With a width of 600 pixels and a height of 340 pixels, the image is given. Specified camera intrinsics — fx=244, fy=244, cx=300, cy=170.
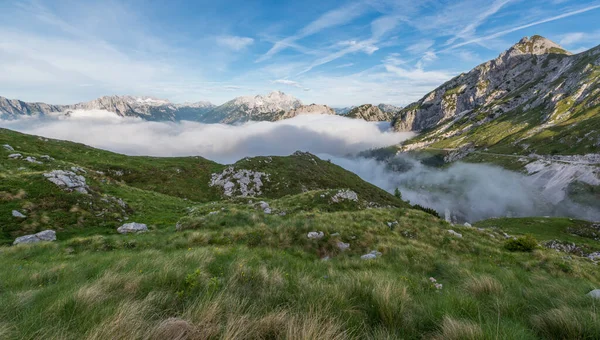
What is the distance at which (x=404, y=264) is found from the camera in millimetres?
11445

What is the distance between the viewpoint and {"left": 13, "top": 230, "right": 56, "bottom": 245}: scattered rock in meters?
14.4

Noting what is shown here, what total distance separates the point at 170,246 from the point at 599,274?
24.7 m

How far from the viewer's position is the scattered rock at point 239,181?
82938 mm

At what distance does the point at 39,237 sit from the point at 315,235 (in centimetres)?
1707

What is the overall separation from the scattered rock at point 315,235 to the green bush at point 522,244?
14.4m

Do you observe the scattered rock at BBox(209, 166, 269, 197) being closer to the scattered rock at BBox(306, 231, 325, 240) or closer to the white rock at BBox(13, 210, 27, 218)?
the white rock at BBox(13, 210, 27, 218)

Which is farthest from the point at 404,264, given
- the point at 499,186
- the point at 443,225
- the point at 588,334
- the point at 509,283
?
the point at 499,186

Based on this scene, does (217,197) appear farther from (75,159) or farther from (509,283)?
(509,283)

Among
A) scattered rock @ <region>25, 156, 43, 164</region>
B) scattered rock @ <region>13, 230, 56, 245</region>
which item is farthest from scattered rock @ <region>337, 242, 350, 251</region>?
scattered rock @ <region>25, 156, 43, 164</region>

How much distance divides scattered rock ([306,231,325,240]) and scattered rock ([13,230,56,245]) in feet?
53.2

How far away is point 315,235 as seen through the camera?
48.4 ft

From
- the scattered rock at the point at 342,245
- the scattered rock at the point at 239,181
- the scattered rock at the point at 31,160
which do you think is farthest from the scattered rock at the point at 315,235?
the scattered rock at the point at 239,181

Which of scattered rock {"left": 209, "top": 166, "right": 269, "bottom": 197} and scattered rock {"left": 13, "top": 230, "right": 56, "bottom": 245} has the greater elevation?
scattered rock {"left": 13, "top": 230, "right": 56, "bottom": 245}

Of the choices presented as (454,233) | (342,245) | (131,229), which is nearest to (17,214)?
(131,229)
